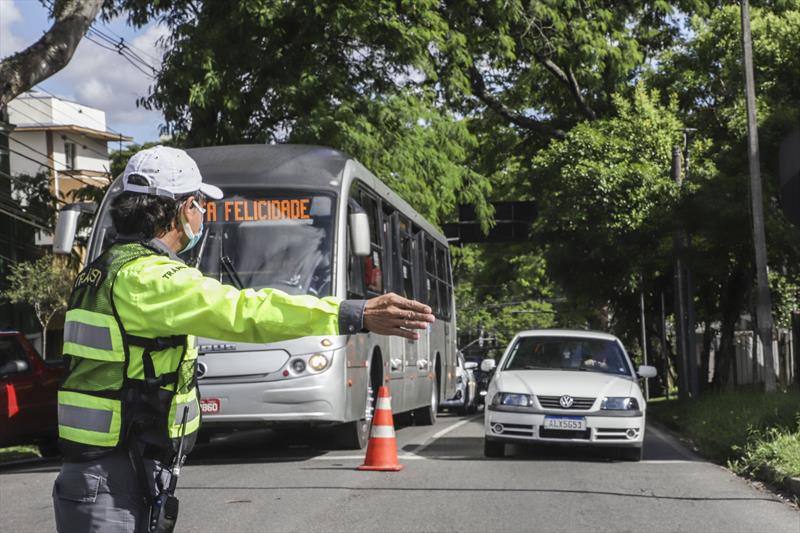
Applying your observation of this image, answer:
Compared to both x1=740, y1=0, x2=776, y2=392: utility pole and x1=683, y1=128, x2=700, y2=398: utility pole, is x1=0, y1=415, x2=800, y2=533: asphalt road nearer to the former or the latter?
x1=740, y1=0, x2=776, y2=392: utility pole

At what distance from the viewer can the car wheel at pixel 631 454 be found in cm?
1384

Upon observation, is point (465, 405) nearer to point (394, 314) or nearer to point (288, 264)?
point (288, 264)

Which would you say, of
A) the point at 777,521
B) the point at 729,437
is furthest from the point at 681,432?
the point at 777,521

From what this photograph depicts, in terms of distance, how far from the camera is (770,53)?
83.8 ft

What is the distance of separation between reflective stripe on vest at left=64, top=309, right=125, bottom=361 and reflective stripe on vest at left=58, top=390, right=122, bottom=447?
11 centimetres

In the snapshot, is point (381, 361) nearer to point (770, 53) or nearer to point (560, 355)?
point (560, 355)

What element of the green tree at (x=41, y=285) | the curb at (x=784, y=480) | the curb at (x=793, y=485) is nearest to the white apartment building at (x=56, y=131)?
the green tree at (x=41, y=285)

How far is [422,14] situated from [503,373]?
8760mm

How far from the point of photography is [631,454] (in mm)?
13898

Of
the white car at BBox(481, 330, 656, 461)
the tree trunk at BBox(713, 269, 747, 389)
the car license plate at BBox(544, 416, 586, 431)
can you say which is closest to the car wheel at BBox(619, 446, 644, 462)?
the white car at BBox(481, 330, 656, 461)

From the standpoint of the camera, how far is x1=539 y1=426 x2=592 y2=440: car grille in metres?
13.5

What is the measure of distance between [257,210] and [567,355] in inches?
167

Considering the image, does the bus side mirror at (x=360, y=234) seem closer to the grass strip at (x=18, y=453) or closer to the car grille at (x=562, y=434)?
the car grille at (x=562, y=434)

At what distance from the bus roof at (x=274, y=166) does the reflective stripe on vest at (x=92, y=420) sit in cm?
1024
